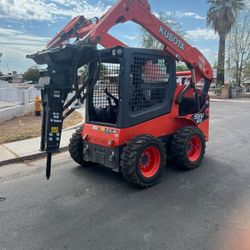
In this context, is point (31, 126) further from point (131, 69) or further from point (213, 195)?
point (213, 195)

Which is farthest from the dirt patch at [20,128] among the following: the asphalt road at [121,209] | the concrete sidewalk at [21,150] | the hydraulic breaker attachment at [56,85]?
the hydraulic breaker attachment at [56,85]

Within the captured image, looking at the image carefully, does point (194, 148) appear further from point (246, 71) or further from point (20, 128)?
point (246, 71)

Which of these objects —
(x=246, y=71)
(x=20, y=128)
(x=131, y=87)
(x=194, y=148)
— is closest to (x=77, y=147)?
(x=131, y=87)

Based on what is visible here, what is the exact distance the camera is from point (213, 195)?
13.9 ft

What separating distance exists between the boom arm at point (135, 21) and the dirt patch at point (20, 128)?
360cm

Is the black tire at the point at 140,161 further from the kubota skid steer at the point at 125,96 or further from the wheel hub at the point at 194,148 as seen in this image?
the wheel hub at the point at 194,148

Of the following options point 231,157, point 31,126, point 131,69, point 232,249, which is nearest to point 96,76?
point 131,69

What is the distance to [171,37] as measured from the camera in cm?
507

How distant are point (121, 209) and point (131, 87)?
1.92m

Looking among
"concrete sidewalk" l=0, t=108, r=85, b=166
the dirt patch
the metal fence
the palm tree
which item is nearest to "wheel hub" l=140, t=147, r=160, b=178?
"concrete sidewalk" l=0, t=108, r=85, b=166

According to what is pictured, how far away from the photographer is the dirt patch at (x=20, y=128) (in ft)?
25.2

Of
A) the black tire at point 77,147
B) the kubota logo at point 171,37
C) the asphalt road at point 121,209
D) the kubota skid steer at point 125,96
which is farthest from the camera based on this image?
the black tire at point 77,147

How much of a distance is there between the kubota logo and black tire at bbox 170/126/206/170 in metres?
1.56

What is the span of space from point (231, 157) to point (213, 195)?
7.47ft
